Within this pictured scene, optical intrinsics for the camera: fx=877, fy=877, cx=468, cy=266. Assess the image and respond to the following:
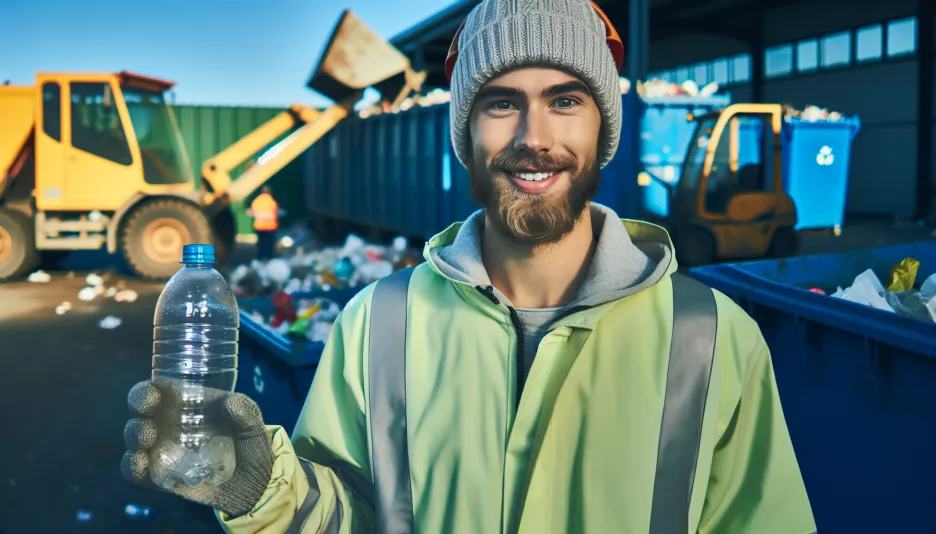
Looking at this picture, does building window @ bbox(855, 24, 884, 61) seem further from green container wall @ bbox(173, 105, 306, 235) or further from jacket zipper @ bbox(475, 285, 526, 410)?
jacket zipper @ bbox(475, 285, 526, 410)

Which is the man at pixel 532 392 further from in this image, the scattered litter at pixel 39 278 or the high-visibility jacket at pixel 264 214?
the scattered litter at pixel 39 278

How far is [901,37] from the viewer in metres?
19.4

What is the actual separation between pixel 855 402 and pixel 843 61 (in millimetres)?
20419

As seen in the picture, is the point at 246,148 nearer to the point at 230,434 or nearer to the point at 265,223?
the point at 265,223

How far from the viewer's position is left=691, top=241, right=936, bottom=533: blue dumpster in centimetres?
272

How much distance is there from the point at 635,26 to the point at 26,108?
30.3ft

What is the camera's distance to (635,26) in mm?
12406

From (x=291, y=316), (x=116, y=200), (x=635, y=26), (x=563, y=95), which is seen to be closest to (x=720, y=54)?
(x=635, y=26)

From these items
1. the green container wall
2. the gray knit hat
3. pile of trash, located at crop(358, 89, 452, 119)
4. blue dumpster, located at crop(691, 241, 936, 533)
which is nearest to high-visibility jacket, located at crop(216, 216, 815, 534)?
the gray knit hat

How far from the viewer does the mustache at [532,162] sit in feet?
6.12

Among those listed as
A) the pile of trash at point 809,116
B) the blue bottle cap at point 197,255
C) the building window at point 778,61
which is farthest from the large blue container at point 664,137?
the building window at point 778,61

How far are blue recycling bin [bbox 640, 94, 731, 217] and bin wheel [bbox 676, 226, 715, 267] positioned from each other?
0.36m

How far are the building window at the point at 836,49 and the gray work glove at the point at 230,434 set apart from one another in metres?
22.1

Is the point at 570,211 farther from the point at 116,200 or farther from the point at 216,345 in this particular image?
the point at 116,200
